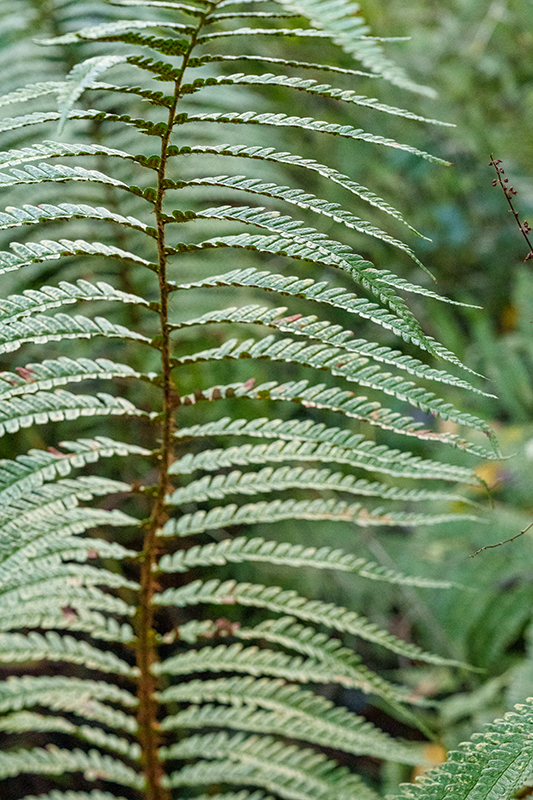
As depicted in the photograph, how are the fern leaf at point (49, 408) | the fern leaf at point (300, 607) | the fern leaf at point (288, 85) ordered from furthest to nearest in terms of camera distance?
the fern leaf at point (300, 607) < the fern leaf at point (49, 408) < the fern leaf at point (288, 85)

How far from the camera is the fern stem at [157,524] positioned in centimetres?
56

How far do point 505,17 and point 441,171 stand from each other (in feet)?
2.00

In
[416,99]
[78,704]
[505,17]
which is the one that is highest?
[505,17]

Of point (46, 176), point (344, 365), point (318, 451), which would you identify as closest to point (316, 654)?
point (318, 451)

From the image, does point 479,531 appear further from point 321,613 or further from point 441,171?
point 441,171

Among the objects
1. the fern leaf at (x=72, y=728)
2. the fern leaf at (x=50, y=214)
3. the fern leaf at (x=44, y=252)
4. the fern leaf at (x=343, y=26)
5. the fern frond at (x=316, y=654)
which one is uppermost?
the fern leaf at (x=343, y=26)

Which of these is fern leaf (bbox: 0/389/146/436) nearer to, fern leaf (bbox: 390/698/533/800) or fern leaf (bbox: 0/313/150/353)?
fern leaf (bbox: 0/313/150/353)

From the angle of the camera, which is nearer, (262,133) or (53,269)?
(53,269)

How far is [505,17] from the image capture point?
2355 millimetres

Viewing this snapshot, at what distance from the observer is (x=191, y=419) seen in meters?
1.62

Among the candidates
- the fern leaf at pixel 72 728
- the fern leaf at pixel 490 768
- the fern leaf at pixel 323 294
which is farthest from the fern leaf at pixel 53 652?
the fern leaf at pixel 323 294

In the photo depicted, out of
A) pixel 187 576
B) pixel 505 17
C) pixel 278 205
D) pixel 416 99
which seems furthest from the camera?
pixel 505 17

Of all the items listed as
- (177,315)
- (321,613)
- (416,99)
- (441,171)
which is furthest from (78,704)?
(441,171)

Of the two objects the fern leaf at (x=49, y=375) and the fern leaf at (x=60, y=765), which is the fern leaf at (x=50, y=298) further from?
the fern leaf at (x=60, y=765)
